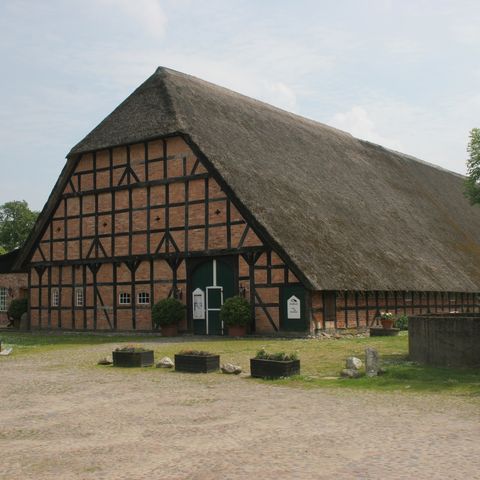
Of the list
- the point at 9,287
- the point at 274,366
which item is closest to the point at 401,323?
the point at 274,366

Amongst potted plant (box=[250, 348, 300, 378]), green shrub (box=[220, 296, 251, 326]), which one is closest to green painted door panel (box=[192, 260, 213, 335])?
green shrub (box=[220, 296, 251, 326])

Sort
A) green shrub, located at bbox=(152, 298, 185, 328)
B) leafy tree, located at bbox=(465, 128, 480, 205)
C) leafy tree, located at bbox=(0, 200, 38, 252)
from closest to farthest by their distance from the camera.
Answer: leafy tree, located at bbox=(465, 128, 480, 205)
green shrub, located at bbox=(152, 298, 185, 328)
leafy tree, located at bbox=(0, 200, 38, 252)

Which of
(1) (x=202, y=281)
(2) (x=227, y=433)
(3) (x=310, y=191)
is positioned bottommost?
(2) (x=227, y=433)

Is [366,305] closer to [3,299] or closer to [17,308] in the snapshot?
[17,308]

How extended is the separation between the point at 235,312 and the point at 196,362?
9353 mm

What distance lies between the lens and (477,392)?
36.8 ft

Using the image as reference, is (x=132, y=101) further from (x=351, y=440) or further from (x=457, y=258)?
(x=351, y=440)

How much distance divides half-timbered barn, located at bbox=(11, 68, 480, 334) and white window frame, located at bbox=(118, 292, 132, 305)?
43 mm

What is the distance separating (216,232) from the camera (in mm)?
25828

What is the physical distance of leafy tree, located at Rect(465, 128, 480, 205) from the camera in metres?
22.8

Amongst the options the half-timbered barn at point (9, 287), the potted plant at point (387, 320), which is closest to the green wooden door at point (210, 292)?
the potted plant at point (387, 320)

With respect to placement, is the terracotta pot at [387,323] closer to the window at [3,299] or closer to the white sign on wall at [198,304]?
the white sign on wall at [198,304]

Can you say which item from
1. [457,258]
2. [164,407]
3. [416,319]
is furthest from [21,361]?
[457,258]

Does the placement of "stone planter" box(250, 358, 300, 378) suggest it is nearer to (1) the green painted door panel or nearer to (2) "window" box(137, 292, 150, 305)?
(1) the green painted door panel
